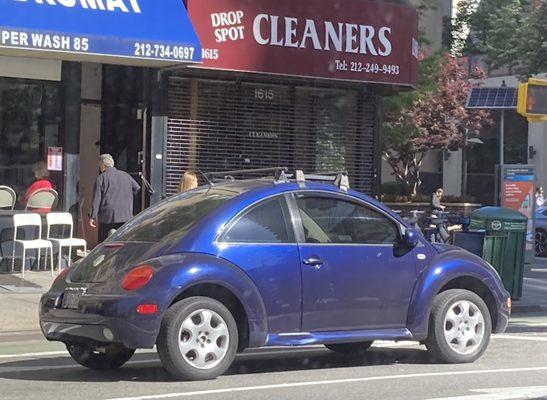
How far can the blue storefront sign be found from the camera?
13.0m

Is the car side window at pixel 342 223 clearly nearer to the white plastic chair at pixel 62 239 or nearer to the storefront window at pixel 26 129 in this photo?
the white plastic chair at pixel 62 239

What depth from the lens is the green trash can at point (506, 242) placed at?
1352cm

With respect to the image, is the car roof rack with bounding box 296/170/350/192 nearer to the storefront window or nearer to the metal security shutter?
the metal security shutter

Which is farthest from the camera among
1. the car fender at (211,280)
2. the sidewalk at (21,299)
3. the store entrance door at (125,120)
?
the store entrance door at (125,120)

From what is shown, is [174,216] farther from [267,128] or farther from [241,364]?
[267,128]

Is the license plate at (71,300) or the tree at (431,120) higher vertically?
the tree at (431,120)

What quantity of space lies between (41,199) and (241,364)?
285 inches

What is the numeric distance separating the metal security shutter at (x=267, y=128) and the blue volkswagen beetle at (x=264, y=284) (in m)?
7.50

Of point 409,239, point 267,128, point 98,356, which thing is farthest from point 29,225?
point 409,239

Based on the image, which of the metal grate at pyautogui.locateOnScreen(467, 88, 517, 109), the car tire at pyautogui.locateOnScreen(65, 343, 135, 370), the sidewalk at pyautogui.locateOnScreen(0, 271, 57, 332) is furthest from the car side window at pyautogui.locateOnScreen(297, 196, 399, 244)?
the metal grate at pyautogui.locateOnScreen(467, 88, 517, 109)

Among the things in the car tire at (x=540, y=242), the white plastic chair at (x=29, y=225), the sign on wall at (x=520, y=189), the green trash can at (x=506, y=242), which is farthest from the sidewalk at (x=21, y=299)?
the car tire at (x=540, y=242)

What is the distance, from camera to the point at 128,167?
53.2 feet

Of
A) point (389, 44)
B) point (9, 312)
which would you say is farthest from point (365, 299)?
point (389, 44)

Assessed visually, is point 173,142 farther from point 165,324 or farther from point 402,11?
point 165,324
